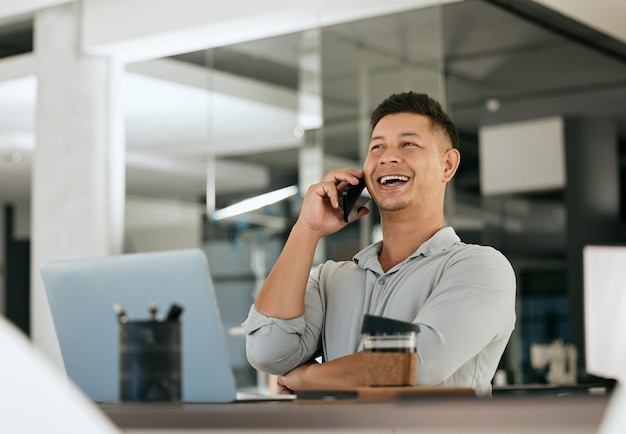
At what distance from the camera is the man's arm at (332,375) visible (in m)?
1.93

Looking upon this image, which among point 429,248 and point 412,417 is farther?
point 429,248

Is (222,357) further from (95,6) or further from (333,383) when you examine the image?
(95,6)

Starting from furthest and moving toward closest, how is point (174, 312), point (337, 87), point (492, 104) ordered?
point (492, 104)
point (337, 87)
point (174, 312)

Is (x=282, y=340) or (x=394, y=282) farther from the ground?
(x=394, y=282)

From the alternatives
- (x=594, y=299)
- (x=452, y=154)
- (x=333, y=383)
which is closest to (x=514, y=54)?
(x=594, y=299)

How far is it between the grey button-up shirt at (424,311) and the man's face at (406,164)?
103 mm

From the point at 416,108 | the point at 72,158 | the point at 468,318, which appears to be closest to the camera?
the point at 468,318

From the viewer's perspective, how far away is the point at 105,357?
196cm

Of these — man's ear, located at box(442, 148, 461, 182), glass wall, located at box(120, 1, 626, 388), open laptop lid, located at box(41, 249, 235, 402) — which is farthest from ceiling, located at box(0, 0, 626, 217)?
open laptop lid, located at box(41, 249, 235, 402)

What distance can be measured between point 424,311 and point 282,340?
35 cm

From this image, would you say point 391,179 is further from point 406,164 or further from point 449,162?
point 449,162

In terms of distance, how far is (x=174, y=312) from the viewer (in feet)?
6.06

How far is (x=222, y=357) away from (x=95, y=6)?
450 centimetres

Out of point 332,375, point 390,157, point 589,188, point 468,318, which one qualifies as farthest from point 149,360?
point 589,188
